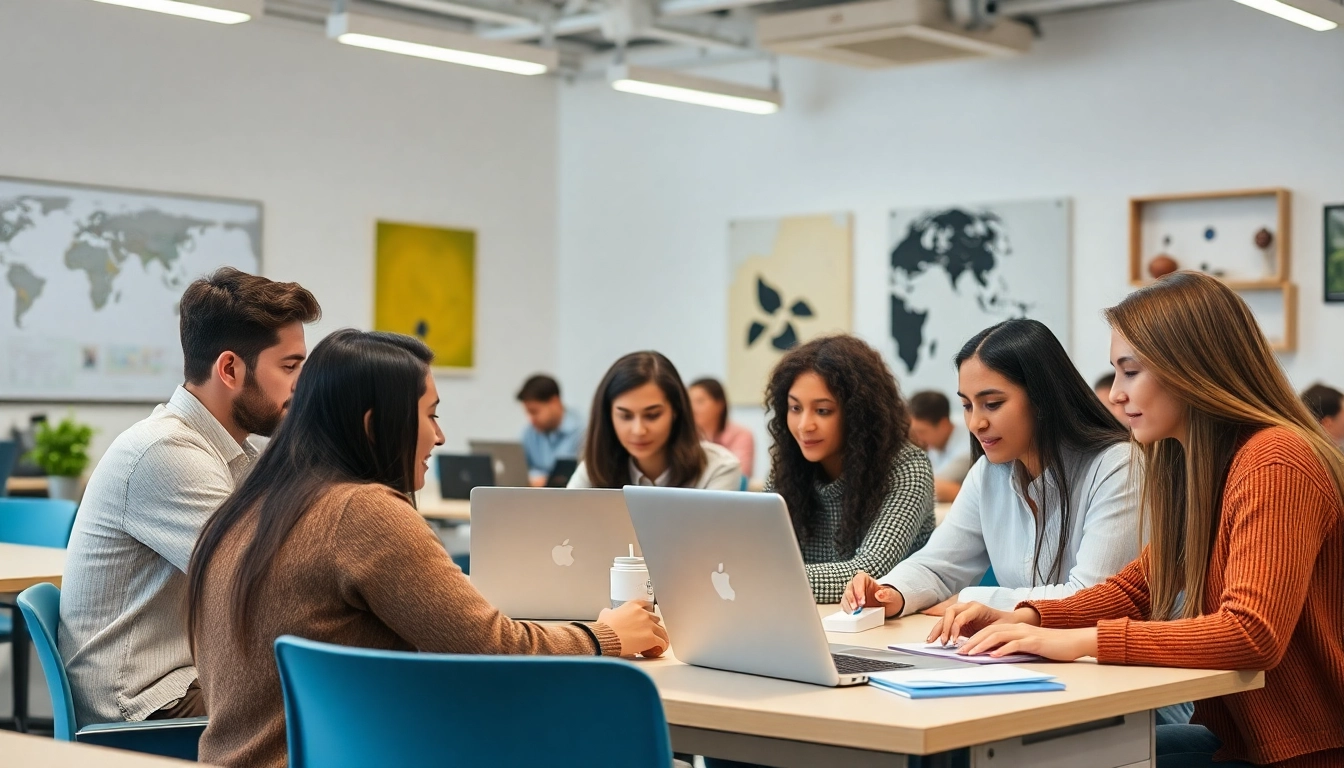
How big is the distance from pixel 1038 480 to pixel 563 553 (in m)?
0.88

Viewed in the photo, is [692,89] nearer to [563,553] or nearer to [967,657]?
[563,553]

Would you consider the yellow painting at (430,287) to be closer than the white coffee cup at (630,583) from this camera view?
No

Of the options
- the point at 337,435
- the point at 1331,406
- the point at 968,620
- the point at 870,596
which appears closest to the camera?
the point at 337,435

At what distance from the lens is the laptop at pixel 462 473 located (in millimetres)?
6031


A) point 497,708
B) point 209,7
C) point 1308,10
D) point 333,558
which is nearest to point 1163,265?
point 1308,10

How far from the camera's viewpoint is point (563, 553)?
2.61 meters

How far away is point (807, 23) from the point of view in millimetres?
6738

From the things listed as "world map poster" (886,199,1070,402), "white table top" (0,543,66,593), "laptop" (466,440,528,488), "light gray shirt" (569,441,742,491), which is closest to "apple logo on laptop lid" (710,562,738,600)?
"white table top" (0,543,66,593)

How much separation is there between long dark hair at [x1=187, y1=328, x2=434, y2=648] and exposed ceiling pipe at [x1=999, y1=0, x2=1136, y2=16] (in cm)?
556

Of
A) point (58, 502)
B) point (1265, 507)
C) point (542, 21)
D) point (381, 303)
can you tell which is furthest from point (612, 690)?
point (381, 303)

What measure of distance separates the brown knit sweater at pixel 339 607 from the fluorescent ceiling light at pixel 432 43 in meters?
4.35

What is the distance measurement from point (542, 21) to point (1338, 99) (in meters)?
3.72

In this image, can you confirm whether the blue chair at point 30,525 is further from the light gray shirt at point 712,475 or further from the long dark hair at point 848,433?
the long dark hair at point 848,433

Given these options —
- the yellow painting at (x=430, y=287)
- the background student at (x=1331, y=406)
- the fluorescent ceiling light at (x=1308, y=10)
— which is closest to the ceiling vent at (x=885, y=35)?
the fluorescent ceiling light at (x=1308, y=10)
